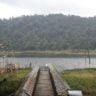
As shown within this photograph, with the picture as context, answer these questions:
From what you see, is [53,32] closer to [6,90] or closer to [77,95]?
[6,90]

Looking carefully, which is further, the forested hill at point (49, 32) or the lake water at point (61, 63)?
the forested hill at point (49, 32)

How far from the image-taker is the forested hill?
142 m

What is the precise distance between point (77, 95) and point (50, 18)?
591ft

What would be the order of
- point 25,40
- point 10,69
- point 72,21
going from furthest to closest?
point 72,21 < point 25,40 < point 10,69

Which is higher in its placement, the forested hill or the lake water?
the forested hill

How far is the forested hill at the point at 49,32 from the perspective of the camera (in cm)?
14162

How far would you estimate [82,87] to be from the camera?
26.8 meters

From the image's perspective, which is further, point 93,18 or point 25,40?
point 93,18

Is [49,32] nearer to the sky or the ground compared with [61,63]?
nearer to the sky

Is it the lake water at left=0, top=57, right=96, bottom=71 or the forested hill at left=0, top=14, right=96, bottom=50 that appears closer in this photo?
the lake water at left=0, top=57, right=96, bottom=71

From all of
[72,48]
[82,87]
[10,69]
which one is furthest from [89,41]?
[82,87]

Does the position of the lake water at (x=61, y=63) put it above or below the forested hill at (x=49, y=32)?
below

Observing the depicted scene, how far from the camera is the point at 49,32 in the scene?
547 feet

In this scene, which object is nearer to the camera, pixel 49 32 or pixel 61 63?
pixel 61 63
